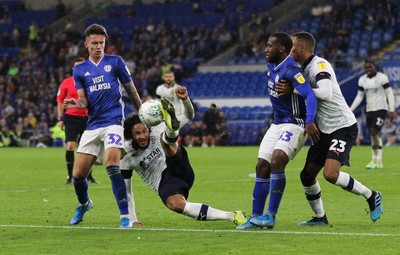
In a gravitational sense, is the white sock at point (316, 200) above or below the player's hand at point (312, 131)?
below

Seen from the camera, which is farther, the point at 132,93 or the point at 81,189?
the point at 81,189

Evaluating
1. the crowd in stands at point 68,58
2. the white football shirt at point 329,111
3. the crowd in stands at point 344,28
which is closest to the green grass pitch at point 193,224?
the white football shirt at point 329,111

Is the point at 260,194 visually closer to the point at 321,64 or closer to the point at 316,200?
the point at 316,200

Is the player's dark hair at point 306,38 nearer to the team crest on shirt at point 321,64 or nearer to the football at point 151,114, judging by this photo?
the team crest on shirt at point 321,64

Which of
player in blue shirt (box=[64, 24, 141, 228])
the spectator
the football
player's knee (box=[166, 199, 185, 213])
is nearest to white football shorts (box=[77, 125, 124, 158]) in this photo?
player in blue shirt (box=[64, 24, 141, 228])

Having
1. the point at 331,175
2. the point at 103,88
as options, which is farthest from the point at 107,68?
the point at 331,175

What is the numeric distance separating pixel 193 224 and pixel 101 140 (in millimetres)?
1454

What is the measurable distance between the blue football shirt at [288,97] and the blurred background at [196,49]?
2415 cm

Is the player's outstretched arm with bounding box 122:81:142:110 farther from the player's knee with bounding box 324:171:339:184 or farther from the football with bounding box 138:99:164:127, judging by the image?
the player's knee with bounding box 324:171:339:184

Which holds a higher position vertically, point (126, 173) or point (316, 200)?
point (126, 173)

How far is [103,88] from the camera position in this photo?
1154 cm

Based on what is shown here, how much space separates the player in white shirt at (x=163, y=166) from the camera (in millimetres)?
10953

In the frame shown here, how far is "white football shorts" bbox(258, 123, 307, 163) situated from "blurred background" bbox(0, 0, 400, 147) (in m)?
24.2

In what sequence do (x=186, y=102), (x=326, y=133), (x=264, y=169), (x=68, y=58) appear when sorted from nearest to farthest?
(x=186, y=102) → (x=264, y=169) → (x=326, y=133) → (x=68, y=58)
